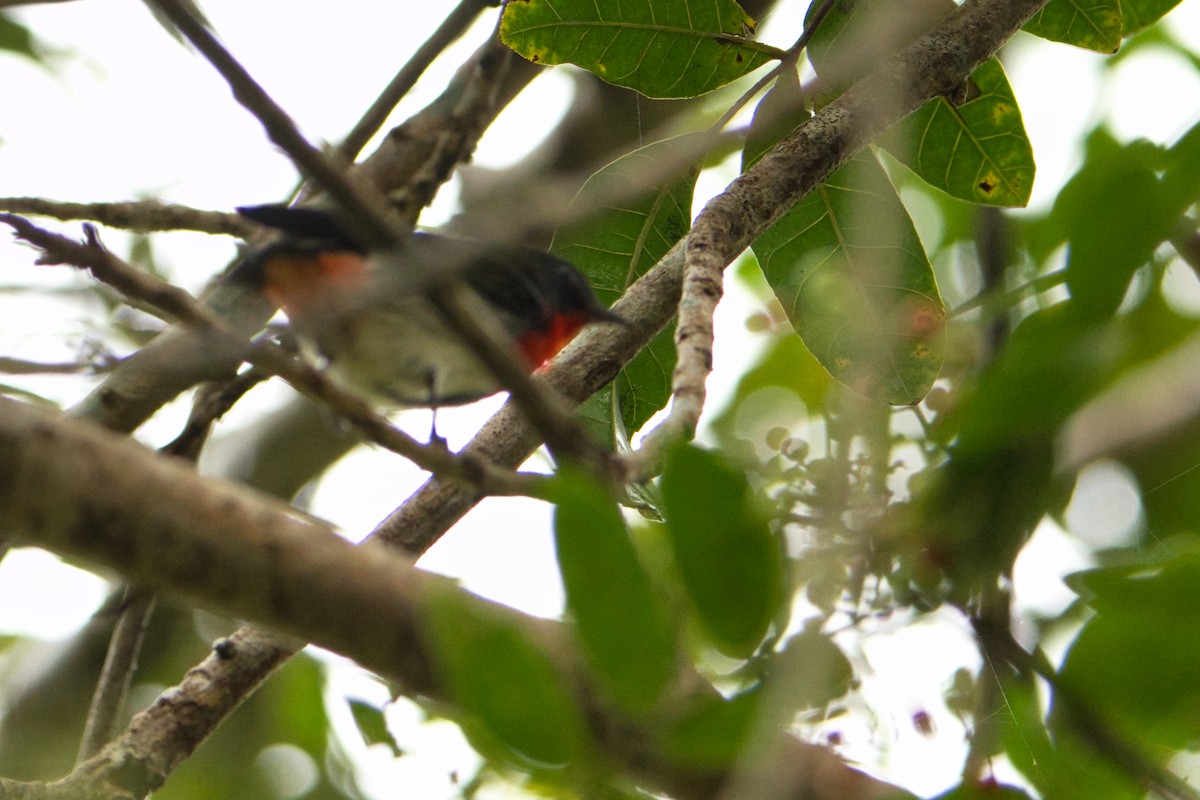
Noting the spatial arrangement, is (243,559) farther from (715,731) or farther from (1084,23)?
(1084,23)

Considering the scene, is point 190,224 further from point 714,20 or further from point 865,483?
point 865,483

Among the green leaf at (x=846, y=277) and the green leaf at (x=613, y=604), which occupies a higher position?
the green leaf at (x=846, y=277)

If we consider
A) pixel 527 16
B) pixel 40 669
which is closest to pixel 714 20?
pixel 527 16

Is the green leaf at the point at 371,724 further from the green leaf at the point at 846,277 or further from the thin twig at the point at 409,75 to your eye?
the thin twig at the point at 409,75

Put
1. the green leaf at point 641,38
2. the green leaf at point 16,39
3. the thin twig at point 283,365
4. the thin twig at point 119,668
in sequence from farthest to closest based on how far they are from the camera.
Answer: the green leaf at point 16,39 < the thin twig at point 119,668 < the green leaf at point 641,38 < the thin twig at point 283,365

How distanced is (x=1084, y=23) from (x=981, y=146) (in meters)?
0.34

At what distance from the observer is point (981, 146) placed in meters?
2.58

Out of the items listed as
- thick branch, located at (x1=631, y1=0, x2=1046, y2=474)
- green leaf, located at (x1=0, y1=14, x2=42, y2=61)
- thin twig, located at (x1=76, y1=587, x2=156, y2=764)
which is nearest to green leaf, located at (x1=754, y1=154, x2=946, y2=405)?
thick branch, located at (x1=631, y1=0, x2=1046, y2=474)

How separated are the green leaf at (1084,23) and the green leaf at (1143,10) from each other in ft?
0.13

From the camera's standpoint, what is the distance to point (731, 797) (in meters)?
0.62

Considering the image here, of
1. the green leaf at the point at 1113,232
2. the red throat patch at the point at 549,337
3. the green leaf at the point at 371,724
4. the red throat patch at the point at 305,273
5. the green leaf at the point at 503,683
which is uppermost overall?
the red throat patch at the point at 305,273

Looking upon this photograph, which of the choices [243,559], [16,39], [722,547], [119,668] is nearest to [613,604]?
[722,547]

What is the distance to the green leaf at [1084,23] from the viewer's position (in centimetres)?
247

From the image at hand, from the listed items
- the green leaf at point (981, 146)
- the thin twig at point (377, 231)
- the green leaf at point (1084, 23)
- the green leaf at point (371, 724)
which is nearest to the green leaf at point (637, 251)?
the green leaf at point (981, 146)
